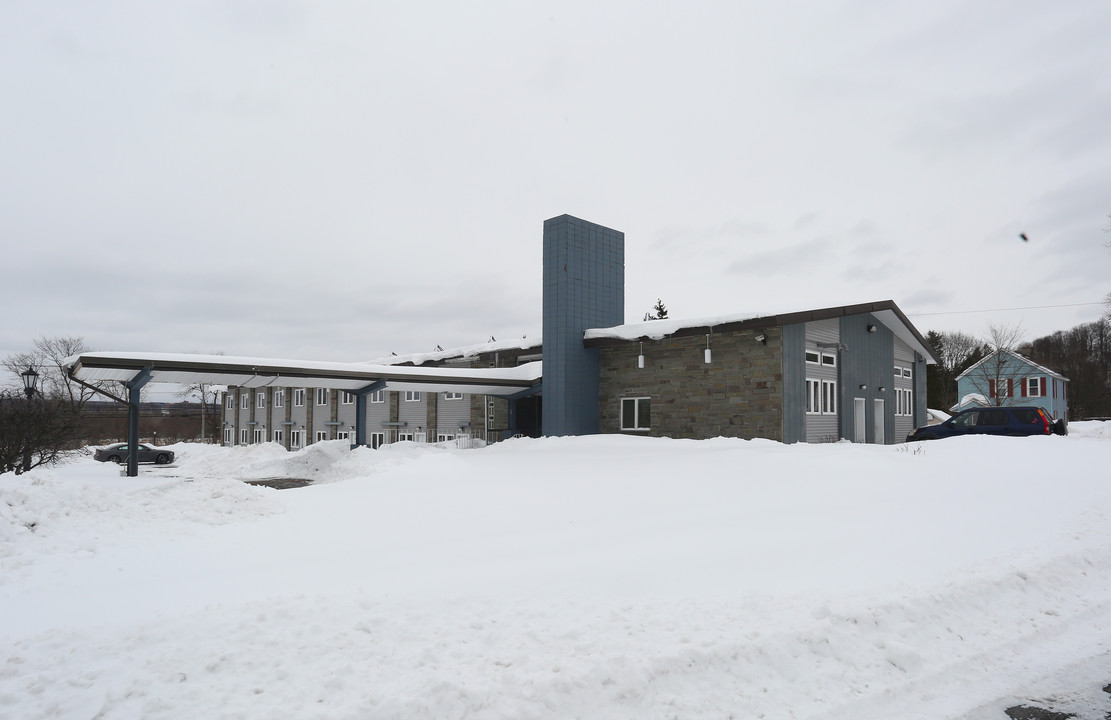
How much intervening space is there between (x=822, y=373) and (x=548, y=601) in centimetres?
1748

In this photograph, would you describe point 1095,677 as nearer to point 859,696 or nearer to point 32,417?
point 859,696

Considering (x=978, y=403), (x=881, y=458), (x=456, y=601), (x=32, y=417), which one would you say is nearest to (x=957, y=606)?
(x=456, y=601)

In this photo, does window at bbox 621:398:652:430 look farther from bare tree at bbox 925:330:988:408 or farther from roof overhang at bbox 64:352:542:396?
bare tree at bbox 925:330:988:408

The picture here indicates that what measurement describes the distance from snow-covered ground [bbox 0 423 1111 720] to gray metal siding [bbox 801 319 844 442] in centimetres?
843

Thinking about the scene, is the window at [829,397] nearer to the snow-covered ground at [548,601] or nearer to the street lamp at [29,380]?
the snow-covered ground at [548,601]

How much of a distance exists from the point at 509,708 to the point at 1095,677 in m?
4.53

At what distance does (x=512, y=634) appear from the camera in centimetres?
498

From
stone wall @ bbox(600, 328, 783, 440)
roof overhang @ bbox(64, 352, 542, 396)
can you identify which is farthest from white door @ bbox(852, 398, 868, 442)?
roof overhang @ bbox(64, 352, 542, 396)

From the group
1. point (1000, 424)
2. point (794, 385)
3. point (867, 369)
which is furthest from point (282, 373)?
point (1000, 424)

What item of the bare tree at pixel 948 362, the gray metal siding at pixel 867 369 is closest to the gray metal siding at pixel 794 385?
the gray metal siding at pixel 867 369

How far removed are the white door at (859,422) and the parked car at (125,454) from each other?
32003 mm

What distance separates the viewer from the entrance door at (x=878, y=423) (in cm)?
2427

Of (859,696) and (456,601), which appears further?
(456,601)

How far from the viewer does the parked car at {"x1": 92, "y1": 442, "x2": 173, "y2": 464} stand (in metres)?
32.2
